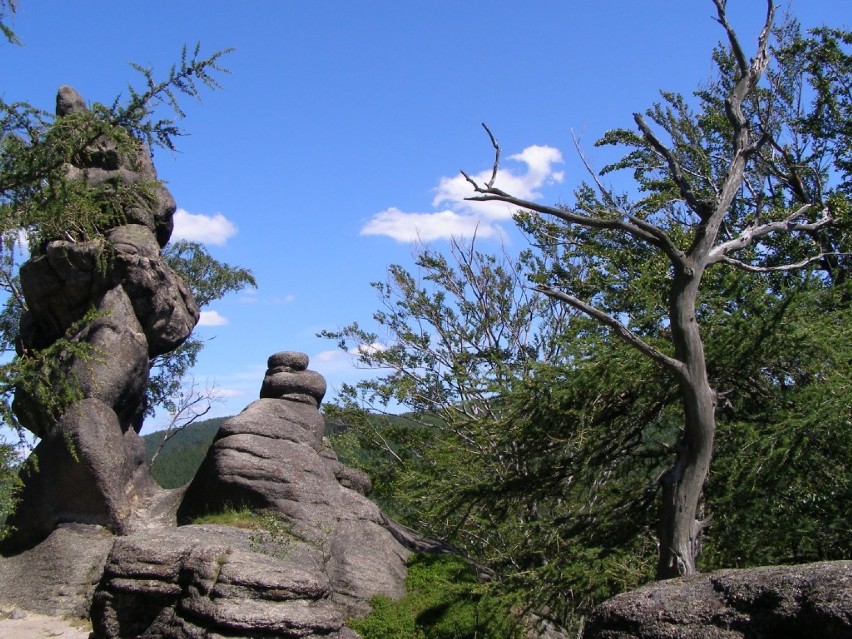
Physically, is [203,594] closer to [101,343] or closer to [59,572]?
[59,572]

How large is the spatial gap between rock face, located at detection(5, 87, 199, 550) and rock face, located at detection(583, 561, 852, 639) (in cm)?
1109

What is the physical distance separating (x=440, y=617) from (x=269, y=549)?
2.79 m

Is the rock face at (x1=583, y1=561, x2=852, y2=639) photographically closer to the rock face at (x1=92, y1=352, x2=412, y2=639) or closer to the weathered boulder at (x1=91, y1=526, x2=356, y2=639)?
the weathered boulder at (x1=91, y1=526, x2=356, y2=639)

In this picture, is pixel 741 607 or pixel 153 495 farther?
pixel 153 495

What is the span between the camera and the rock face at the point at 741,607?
164 inches

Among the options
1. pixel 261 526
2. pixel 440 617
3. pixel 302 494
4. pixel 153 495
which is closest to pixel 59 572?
pixel 153 495

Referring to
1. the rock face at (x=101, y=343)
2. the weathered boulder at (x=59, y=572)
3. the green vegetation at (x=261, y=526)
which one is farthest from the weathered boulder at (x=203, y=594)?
the rock face at (x=101, y=343)

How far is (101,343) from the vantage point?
1557 cm

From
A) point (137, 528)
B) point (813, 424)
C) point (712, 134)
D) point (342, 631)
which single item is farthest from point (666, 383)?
point (712, 134)

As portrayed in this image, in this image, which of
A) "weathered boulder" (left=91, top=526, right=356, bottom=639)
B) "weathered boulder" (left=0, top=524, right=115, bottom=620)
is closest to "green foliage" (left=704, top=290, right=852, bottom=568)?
"weathered boulder" (left=91, top=526, right=356, bottom=639)

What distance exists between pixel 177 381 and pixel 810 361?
27.7 m

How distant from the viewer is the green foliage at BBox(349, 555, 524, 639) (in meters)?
12.4

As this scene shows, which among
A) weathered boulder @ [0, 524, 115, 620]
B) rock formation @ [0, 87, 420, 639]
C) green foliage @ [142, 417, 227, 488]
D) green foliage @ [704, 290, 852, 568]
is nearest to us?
green foliage @ [704, 290, 852, 568]

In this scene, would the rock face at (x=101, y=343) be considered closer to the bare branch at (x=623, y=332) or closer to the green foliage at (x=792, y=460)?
the bare branch at (x=623, y=332)
